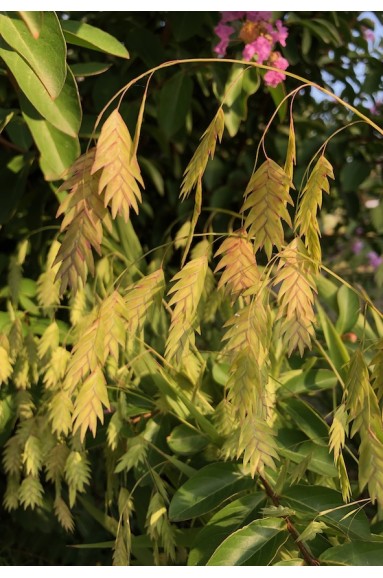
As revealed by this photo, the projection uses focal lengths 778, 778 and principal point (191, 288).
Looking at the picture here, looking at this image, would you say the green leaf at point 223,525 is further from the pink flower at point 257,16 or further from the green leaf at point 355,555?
the pink flower at point 257,16

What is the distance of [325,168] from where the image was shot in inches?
30.8

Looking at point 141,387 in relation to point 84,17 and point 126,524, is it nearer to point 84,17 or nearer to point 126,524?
point 126,524

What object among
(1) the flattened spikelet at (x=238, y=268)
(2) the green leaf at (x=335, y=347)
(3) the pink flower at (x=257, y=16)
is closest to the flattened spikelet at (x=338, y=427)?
(1) the flattened spikelet at (x=238, y=268)

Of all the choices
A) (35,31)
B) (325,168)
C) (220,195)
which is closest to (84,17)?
(220,195)

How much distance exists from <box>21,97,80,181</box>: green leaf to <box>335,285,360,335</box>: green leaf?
56cm

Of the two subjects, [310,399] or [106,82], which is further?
[310,399]

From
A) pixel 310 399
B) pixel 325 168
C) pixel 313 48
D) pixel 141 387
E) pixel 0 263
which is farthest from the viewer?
pixel 310 399

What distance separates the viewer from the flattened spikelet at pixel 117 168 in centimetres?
74

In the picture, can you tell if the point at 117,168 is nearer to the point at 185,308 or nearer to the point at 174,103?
the point at 185,308

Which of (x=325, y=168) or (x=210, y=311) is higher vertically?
(x=325, y=168)

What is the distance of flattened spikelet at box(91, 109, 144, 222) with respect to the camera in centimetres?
74

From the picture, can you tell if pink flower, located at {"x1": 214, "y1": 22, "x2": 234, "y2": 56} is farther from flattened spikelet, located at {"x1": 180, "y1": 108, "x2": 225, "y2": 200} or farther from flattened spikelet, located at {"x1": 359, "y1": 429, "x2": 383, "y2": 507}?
flattened spikelet, located at {"x1": 359, "y1": 429, "x2": 383, "y2": 507}

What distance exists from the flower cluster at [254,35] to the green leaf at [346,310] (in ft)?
→ 1.36

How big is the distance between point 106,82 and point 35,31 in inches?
31.7
